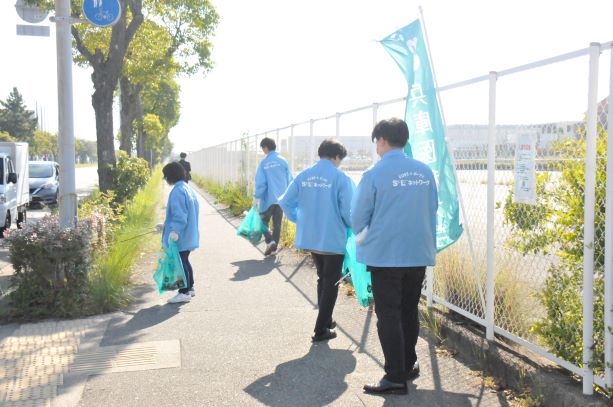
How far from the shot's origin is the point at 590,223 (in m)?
3.49

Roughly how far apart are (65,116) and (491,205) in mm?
4923

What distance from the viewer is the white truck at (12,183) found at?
12.2 meters

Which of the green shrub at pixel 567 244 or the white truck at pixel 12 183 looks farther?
the white truck at pixel 12 183

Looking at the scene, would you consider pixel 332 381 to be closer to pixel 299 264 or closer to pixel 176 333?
pixel 176 333

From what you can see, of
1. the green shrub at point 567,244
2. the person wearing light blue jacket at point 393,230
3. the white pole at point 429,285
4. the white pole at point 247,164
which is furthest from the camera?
the white pole at point 247,164

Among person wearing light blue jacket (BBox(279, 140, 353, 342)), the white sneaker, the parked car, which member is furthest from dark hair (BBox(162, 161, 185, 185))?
the parked car

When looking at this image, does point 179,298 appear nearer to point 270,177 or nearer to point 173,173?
point 173,173

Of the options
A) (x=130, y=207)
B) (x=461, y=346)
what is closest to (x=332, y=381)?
(x=461, y=346)

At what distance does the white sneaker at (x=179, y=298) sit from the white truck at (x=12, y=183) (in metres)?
6.18

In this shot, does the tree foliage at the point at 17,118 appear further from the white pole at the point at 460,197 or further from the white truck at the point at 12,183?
the white pole at the point at 460,197

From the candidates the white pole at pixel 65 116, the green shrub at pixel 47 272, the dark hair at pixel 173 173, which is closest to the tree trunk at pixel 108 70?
the white pole at pixel 65 116

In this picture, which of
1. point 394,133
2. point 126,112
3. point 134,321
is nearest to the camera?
point 394,133

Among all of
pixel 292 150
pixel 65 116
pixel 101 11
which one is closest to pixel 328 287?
pixel 65 116

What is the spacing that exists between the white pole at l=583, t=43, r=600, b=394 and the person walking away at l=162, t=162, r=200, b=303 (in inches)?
170
